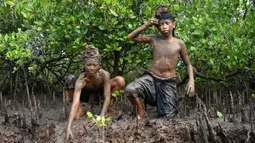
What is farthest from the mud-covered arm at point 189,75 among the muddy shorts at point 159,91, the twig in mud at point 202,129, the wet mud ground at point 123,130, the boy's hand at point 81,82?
the boy's hand at point 81,82

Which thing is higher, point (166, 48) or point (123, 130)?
point (166, 48)

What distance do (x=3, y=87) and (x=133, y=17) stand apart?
96.4 inches

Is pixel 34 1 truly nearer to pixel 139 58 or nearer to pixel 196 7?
pixel 139 58

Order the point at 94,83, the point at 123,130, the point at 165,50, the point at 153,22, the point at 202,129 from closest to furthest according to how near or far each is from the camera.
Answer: the point at 202,129 < the point at 123,130 < the point at 153,22 < the point at 165,50 < the point at 94,83

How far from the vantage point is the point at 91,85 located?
436 cm

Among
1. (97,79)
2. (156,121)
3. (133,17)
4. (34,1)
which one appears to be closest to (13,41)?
(34,1)

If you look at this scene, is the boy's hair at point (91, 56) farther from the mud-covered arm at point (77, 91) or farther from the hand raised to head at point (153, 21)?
the hand raised to head at point (153, 21)

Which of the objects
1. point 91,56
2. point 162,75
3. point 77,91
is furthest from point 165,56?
point 77,91

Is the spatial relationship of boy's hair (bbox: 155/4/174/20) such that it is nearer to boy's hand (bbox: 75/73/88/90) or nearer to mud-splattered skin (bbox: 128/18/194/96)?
mud-splattered skin (bbox: 128/18/194/96)

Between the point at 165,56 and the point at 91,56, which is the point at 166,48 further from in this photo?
the point at 91,56

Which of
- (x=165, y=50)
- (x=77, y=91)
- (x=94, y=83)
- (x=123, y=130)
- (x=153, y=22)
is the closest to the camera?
(x=123, y=130)

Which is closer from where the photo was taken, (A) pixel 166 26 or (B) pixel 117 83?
(A) pixel 166 26

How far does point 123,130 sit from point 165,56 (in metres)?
0.92

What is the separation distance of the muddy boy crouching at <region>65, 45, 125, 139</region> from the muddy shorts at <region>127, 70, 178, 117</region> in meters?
0.31
